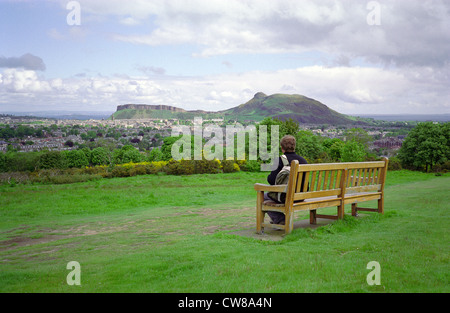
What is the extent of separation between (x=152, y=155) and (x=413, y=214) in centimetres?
5301

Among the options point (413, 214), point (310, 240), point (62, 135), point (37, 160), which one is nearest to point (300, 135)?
point (37, 160)

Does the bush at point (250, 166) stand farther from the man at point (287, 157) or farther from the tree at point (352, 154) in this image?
the man at point (287, 157)

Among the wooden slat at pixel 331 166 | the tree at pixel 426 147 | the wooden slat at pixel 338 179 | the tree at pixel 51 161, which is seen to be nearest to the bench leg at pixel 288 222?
the wooden slat at pixel 331 166

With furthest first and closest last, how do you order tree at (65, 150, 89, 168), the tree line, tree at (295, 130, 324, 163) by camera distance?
tree at (65, 150, 89, 168) → tree at (295, 130, 324, 163) → the tree line

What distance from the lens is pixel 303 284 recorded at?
440 cm

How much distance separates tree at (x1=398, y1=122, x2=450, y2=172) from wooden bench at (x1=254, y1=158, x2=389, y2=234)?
35672 mm

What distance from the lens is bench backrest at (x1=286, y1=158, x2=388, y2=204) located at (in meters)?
7.37

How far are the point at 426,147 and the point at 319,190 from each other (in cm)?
3938

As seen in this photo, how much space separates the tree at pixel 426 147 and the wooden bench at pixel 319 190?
35672mm

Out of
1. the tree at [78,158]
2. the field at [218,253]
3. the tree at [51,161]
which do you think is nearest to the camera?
the field at [218,253]

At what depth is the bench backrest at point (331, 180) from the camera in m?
7.37

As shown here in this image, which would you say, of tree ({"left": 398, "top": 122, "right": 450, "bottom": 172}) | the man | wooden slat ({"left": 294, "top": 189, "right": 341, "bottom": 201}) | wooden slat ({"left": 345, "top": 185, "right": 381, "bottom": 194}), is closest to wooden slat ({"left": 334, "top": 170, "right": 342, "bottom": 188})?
wooden slat ({"left": 294, "top": 189, "right": 341, "bottom": 201})

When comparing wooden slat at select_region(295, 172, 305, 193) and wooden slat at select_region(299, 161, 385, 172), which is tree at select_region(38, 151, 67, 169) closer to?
wooden slat at select_region(299, 161, 385, 172)

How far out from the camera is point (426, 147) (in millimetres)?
41500
